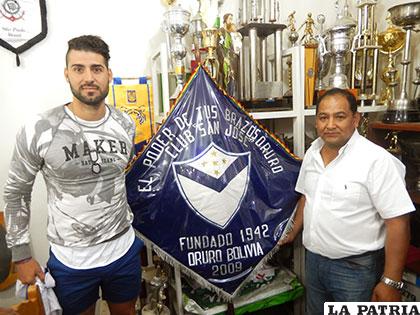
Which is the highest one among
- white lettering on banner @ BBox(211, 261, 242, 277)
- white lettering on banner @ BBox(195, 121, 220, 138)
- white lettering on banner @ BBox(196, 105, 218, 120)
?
white lettering on banner @ BBox(196, 105, 218, 120)

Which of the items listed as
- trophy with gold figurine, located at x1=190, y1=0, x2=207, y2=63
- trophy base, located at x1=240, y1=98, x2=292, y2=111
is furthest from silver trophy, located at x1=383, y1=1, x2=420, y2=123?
trophy with gold figurine, located at x1=190, y1=0, x2=207, y2=63

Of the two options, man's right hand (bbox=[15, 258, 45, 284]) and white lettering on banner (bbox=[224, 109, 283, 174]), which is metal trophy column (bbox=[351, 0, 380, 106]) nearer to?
white lettering on banner (bbox=[224, 109, 283, 174])

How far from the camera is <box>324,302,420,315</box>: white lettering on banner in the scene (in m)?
0.97

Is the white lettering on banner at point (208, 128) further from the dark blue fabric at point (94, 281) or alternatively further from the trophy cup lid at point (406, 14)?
the trophy cup lid at point (406, 14)

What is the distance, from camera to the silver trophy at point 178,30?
1566 millimetres

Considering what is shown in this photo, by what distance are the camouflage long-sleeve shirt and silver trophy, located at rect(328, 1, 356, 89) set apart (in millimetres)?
1273

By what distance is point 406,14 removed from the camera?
164 cm

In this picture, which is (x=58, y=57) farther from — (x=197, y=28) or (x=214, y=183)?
(x=214, y=183)

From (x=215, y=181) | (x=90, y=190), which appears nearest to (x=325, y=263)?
(x=215, y=181)

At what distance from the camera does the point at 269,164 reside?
5.01 ft

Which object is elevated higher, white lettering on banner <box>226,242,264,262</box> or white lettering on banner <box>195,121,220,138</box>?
white lettering on banner <box>195,121,220,138</box>

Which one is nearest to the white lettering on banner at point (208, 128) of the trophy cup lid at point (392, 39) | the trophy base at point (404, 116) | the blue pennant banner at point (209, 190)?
the blue pennant banner at point (209, 190)

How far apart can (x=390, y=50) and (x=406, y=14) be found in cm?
38

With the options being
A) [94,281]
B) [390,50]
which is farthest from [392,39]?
[94,281]
